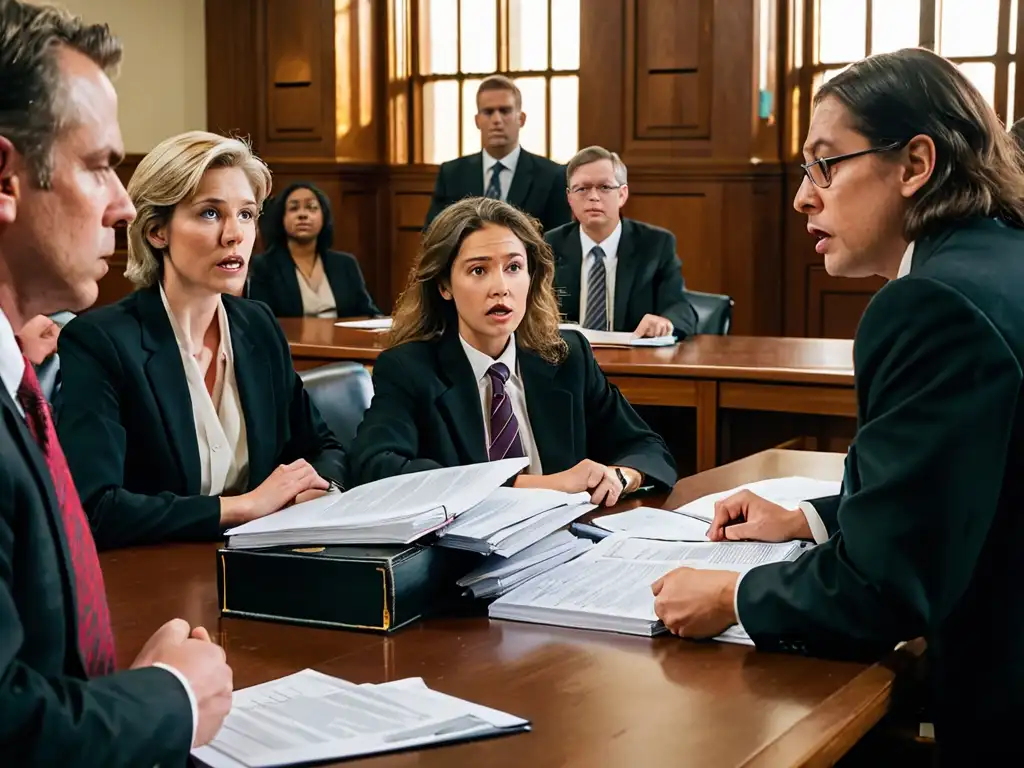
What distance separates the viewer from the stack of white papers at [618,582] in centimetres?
177

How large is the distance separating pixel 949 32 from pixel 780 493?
5235 mm

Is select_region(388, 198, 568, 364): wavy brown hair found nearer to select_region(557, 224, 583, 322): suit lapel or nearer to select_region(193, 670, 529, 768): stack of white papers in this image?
select_region(193, 670, 529, 768): stack of white papers

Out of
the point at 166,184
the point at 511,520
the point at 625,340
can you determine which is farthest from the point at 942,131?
the point at 625,340

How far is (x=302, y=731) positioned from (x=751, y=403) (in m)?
3.12

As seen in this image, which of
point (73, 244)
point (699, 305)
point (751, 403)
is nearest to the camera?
point (73, 244)

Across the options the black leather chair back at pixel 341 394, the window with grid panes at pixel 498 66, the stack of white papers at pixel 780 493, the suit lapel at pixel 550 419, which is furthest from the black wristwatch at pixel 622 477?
the window with grid panes at pixel 498 66

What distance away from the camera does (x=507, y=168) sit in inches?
284

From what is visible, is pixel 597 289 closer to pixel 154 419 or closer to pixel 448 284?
pixel 448 284

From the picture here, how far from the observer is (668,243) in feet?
18.8

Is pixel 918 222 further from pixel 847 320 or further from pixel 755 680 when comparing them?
pixel 847 320

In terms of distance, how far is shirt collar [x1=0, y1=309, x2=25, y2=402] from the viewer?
1.17m

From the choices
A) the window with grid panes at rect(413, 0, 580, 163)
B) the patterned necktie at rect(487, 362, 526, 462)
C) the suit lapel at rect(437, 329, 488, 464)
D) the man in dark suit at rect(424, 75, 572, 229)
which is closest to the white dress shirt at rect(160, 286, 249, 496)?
the suit lapel at rect(437, 329, 488, 464)

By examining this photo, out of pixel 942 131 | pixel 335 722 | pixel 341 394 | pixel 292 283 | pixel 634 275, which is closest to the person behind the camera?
pixel 335 722

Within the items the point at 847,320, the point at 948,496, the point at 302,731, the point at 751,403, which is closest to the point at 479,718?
the point at 302,731
